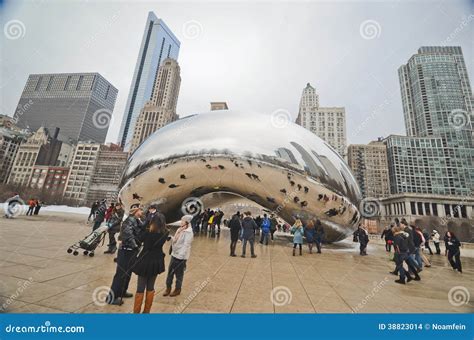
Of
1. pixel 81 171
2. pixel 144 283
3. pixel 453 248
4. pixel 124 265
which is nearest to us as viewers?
pixel 144 283

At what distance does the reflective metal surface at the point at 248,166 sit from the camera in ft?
26.7

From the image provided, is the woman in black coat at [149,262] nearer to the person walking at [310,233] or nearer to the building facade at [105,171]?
the person walking at [310,233]

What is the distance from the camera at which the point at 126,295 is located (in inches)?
136

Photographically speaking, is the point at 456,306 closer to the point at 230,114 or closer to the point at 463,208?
the point at 230,114

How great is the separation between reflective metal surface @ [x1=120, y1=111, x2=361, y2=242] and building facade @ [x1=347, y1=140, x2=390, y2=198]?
108713 millimetres

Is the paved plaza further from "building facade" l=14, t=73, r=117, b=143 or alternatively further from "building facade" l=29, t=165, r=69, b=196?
"building facade" l=14, t=73, r=117, b=143

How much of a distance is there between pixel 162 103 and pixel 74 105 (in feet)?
160

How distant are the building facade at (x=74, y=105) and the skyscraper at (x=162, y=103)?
19.9 metres

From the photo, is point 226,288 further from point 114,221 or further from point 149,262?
point 114,221

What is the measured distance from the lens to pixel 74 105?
437 feet

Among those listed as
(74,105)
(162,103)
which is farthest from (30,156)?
(162,103)

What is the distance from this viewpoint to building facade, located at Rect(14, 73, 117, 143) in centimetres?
12300
